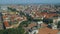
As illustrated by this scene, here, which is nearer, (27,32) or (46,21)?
(27,32)

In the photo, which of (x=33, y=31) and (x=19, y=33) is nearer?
(x=19, y=33)

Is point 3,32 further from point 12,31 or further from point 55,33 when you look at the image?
point 55,33

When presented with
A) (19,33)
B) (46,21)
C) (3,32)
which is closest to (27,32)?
(19,33)

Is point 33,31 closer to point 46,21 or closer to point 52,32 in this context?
point 52,32

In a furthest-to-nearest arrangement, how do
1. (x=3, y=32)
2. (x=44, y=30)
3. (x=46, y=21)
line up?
(x=46, y=21), (x=44, y=30), (x=3, y=32)

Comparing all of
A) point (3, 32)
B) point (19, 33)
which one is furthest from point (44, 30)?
point (3, 32)

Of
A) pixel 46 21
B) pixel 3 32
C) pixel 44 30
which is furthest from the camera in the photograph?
pixel 46 21

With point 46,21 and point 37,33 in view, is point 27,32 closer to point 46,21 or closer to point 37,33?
point 37,33
